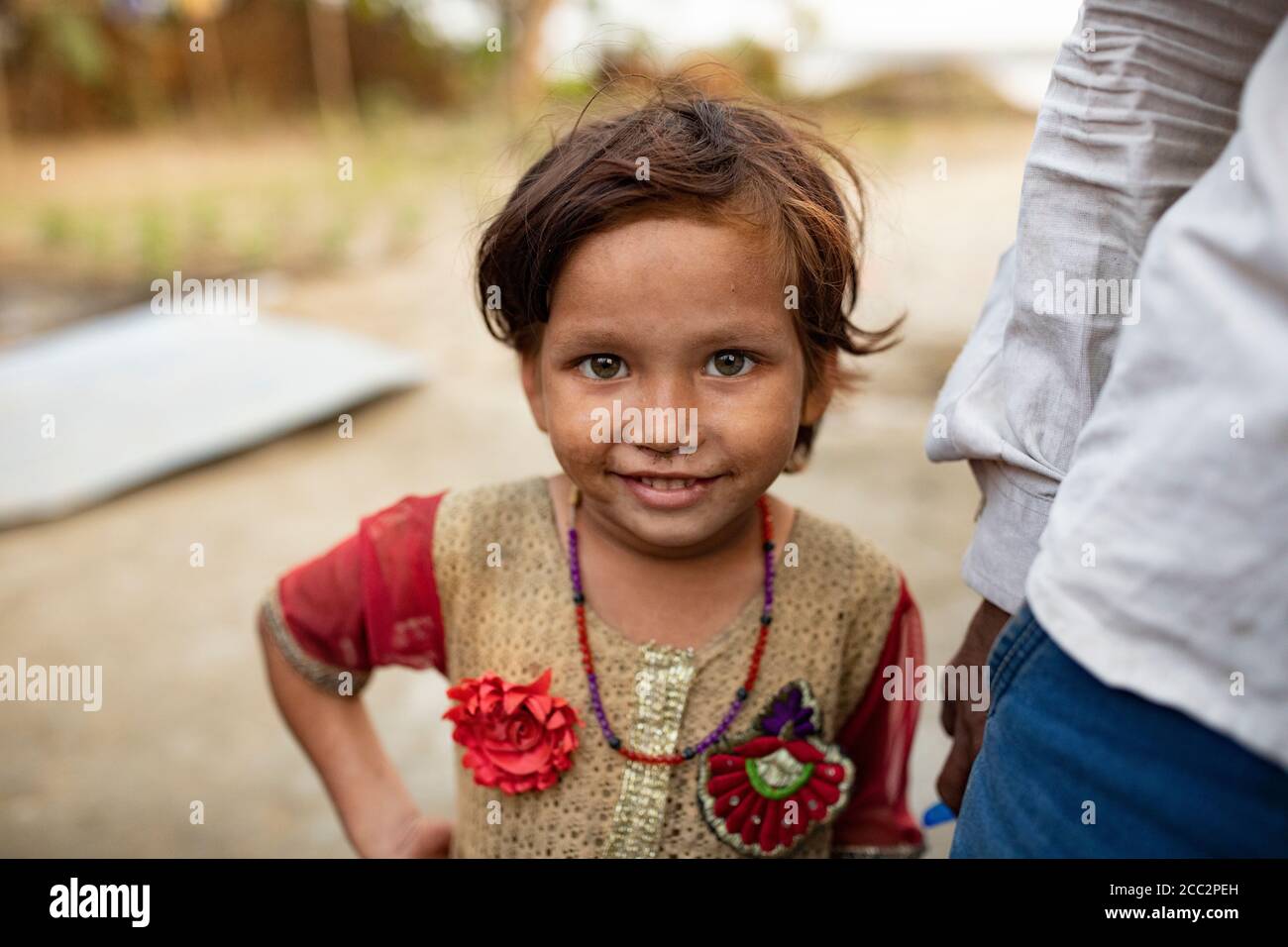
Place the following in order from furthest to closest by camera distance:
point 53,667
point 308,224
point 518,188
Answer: point 308,224 < point 53,667 < point 518,188

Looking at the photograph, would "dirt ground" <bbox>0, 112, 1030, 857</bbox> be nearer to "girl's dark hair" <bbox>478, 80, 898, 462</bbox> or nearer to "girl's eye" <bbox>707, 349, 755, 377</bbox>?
"girl's dark hair" <bbox>478, 80, 898, 462</bbox>

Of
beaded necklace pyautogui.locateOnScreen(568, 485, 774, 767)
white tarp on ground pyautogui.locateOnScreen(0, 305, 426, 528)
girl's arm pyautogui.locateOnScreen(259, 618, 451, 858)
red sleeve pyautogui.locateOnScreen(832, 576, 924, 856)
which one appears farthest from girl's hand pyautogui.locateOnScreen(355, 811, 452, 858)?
white tarp on ground pyautogui.locateOnScreen(0, 305, 426, 528)

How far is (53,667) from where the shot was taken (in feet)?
8.87

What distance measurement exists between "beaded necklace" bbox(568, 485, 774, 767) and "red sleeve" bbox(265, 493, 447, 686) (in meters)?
0.19

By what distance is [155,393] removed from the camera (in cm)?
419

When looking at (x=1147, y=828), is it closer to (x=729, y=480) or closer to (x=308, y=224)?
(x=729, y=480)

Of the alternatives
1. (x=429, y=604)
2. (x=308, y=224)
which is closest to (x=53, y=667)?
(x=429, y=604)

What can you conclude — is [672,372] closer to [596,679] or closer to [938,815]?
[596,679]

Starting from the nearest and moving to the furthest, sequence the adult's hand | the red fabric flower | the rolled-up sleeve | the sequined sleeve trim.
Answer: the rolled-up sleeve
the adult's hand
the red fabric flower
the sequined sleeve trim

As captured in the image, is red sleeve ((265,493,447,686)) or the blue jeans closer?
the blue jeans

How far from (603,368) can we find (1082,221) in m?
0.53

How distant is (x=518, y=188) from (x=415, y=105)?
39.4 ft

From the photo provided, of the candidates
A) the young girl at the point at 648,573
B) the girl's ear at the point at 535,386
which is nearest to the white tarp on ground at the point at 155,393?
the young girl at the point at 648,573

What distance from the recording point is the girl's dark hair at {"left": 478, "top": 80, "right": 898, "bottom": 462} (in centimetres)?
132
